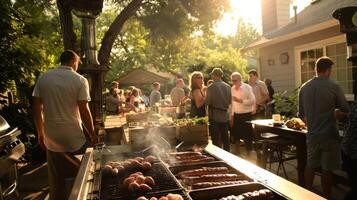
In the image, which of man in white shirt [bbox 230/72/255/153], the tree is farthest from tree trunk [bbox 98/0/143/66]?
man in white shirt [bbox 230/72/255/153]

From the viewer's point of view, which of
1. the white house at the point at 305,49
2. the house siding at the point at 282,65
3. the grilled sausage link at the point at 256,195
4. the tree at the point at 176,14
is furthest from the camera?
the tree at the point at 176,14

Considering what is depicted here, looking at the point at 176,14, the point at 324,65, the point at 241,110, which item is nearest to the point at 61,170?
the point at 324,65

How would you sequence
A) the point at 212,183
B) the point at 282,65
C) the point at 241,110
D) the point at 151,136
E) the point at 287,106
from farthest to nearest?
1. the point at 282,65
2. the point at 287,106
3. the point at 241,110
4. the point at 151,136
5. the point at 212,183

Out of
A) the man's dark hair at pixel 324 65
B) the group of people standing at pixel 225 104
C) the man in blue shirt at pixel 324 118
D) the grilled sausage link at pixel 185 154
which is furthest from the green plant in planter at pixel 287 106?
the grilled sausage link at pixel 185 154

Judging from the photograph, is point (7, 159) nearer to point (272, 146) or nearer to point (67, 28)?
point (272, 146)

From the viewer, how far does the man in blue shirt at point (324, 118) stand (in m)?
4.56

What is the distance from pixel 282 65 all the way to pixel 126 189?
36.6 feet

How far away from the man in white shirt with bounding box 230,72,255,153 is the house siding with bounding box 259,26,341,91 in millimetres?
4225

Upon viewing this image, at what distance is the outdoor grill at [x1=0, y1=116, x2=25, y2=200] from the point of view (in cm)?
345

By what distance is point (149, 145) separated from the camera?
4.27 meters

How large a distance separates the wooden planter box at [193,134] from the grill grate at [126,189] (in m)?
1.08

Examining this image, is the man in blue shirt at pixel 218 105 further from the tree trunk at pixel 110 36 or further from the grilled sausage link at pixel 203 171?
the tree trunk at pixel 110 36

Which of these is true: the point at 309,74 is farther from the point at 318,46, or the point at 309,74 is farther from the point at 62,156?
the point at 62,156

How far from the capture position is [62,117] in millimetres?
4391
